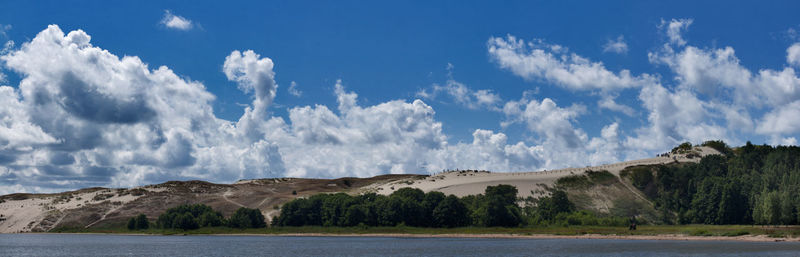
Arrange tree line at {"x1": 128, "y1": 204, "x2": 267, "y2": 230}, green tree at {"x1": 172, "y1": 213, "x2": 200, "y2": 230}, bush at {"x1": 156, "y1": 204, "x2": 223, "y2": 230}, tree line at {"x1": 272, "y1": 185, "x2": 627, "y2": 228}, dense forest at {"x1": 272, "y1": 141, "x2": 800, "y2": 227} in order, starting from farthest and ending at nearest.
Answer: green tree at {"x1": 172, "y1": 213, "x2": 200, "y2": 230}
bush at {"x1": 156, "y1": 204, "x2": 223, "y2": 230}
tree line at {"x1": 128, "y1": 204, "x2": 267, "y2": 230}
tree line at {"x1": 272, "y1": 185, "x2": 627, "y2": 228}
dense forest at {"x1": 272, "y1": 141, "x2": 800, "y2": 227}

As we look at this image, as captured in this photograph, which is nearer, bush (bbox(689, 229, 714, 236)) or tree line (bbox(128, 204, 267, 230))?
bush (bbox(689, 229, 714, 236))

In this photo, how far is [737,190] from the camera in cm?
14762

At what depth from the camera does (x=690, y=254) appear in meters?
79.4

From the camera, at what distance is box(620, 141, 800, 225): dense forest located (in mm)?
130600

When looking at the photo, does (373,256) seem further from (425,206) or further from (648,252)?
(425,206)

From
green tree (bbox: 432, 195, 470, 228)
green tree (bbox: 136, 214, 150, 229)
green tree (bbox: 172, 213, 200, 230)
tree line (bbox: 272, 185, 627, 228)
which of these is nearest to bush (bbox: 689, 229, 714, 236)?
tree line (bbox: 272, 185, 627, 228)

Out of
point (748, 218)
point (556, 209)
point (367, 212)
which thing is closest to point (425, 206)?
point (367, 212)

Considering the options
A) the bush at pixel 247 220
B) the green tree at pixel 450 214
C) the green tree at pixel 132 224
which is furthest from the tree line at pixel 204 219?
the green tree at pixel 450 214

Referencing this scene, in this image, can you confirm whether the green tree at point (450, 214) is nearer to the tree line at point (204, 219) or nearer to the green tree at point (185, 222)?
the tree line at point (204, 219)

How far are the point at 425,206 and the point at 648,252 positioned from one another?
241 ft

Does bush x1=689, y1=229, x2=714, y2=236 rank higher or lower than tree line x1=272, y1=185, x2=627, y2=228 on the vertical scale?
lower

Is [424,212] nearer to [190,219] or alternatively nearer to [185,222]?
[190,219]

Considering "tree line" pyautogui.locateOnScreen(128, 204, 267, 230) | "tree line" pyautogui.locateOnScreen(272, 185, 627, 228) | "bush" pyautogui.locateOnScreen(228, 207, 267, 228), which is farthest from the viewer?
"tree line" pyautogui.locateOnScreen(128, 204, 267, 230)

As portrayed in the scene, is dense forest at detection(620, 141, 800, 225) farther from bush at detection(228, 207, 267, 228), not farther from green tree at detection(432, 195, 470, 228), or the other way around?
bush at detection(228, 207, 267, 228)
